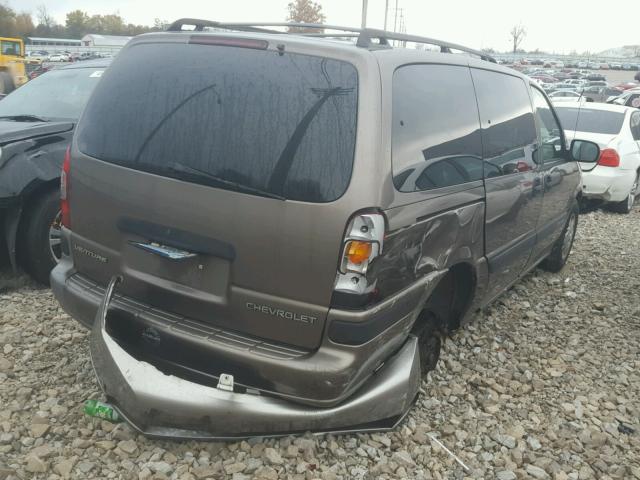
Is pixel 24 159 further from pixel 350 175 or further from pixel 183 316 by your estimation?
pixel 350 175

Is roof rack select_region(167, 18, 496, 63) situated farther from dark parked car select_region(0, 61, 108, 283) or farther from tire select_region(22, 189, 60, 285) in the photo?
tire select_region(22, 189, 60, 285)

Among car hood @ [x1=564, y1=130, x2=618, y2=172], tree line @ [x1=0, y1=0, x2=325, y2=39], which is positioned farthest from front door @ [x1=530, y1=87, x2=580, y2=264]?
tree line @ [x1=0, y1=0, x2=325, y2=39]

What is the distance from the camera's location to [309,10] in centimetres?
4400

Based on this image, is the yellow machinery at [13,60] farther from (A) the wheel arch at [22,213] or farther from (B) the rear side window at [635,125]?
(B) the rear side window at [635,125]

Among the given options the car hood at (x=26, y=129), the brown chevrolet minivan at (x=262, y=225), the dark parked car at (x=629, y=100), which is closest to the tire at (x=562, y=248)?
the brown chevrolet minivan at (x=262, y=225)

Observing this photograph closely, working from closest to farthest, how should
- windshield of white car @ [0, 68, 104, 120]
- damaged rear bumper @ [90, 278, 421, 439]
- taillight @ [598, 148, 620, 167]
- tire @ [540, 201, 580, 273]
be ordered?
1. damaged rear bumper @ [90, 278, 421, 439]
2. windshield of white car @ [0, 68, 104, 120]
3. tire @ [540, 201, 580, 273]
4. taillight @ [598, 148, 620, 167]

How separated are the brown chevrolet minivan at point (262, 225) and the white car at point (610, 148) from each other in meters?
6.17

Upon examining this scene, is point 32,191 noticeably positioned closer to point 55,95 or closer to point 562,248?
point 55,95

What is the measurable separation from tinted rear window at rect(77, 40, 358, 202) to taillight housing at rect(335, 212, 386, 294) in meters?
0.15

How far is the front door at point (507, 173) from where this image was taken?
3.40 meters

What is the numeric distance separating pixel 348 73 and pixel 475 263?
141 centimetres

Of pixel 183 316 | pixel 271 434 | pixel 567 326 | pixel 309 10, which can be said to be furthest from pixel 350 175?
pixel 309 10

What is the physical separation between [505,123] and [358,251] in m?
1.85

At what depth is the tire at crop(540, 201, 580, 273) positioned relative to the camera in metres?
5.48
